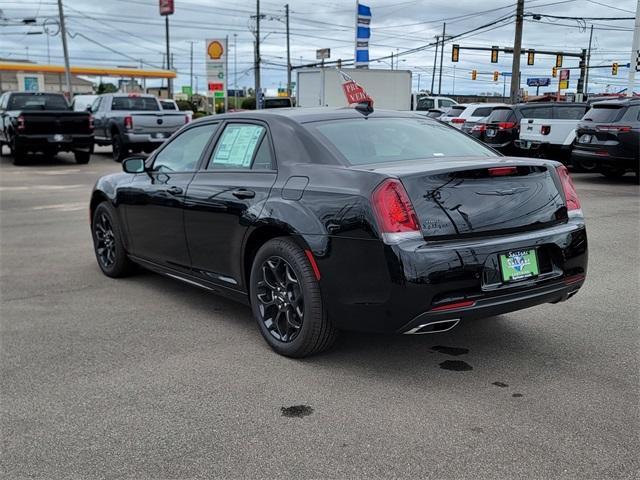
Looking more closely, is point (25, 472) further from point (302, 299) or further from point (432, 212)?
point (432, 212)

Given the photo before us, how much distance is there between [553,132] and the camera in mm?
16594

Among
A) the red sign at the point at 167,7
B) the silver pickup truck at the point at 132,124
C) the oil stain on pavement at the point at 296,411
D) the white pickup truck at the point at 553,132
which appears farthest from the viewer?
the red sign at the point at 167,7

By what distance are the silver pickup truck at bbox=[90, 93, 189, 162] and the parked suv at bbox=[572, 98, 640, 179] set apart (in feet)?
36.9

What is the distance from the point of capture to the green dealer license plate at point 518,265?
384 centimetres

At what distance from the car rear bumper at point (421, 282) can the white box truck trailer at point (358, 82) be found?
2447 centimetres

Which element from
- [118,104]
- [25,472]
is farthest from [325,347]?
[118,104]

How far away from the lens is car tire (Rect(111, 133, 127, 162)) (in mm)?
20406

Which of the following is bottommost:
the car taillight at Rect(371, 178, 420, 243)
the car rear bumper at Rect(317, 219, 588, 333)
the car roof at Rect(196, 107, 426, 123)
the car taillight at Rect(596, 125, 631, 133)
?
the car rear bumper at Rect(317, 219, 588, 333)

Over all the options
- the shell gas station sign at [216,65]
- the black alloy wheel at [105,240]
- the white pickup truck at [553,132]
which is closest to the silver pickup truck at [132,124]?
the white pickup truck at [553,132]

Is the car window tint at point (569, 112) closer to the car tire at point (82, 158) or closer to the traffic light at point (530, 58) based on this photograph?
the car tire at point (82, 158)

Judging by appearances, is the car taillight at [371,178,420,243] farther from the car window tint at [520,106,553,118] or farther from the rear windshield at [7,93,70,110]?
the rear windshield at [7,93,70,110]

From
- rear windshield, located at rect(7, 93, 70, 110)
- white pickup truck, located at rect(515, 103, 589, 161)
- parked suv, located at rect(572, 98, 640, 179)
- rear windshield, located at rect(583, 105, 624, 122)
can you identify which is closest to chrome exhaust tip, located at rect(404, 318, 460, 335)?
parked suv, located at rect(572, 98, 640, 179)

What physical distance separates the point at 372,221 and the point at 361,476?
4.55 feet

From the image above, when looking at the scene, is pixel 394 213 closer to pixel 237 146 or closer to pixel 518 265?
pixel 518 265
